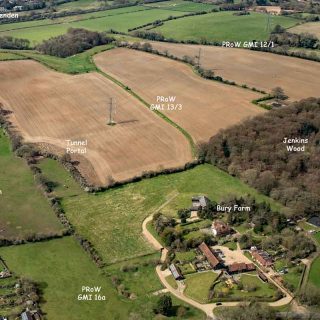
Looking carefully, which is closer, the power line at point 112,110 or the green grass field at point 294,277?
the green grass field at point 294,277

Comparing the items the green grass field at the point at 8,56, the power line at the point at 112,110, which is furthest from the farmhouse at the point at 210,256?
the green grass field at the point at 8,56

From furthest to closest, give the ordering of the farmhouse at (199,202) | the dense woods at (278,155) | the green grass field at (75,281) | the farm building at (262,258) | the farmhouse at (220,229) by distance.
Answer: the dense woods at (278,155) → the farmhouse at (199,202) → the farmhouse at (220,229) → the farm building at (262,258) → the green grass field at (75,281)

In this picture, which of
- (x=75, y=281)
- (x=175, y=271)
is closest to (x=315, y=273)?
(x=175, y=271)

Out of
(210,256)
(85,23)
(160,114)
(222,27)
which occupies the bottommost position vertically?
(210,256)

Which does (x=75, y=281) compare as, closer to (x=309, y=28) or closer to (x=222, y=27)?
(x=222, y=27)

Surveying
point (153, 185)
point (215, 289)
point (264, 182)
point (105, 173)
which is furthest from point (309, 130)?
point (215, 289)

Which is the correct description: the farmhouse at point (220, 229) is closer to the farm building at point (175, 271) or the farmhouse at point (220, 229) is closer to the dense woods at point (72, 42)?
the farm building at point (175, 271)

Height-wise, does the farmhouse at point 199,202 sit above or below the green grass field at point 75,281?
above
